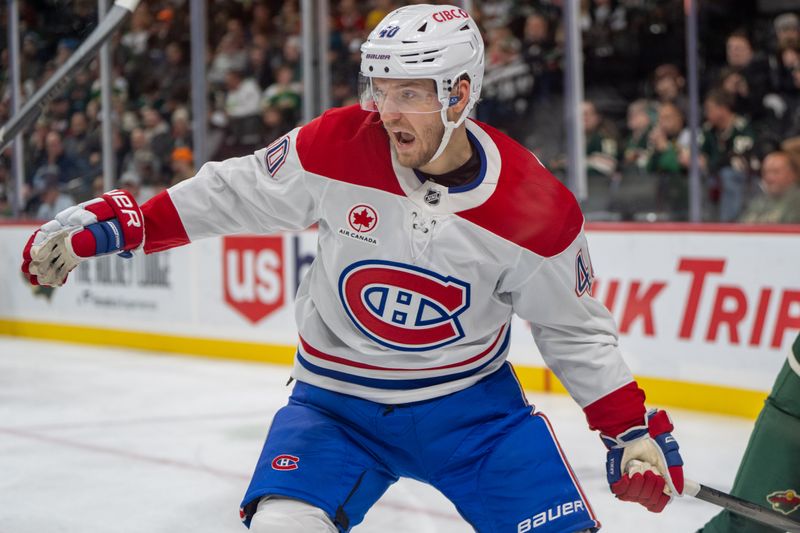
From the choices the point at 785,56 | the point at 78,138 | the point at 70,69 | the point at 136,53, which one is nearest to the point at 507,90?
the point at 785,56

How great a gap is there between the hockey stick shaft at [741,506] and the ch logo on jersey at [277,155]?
2.94 feet

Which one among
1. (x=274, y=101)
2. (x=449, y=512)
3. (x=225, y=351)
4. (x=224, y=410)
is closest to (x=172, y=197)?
(x=449, y=512)

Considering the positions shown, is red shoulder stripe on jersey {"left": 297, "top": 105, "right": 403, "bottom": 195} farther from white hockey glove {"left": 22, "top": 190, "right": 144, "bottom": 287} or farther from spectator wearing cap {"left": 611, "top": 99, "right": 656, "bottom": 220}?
spectator wearing cap {"left": 611, "top": 99, "right": 656, "bottom": 220}

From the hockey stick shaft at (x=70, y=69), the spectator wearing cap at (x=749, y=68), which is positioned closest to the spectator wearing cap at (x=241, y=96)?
the spectator wearing cap at (x=749, y=68)

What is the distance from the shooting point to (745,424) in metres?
4.10

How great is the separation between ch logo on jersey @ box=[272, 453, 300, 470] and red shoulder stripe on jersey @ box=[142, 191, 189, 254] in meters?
0.42

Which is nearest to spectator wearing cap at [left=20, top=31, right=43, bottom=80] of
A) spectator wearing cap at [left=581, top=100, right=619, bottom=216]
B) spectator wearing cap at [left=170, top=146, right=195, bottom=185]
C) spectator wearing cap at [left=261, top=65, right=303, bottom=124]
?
spectator wearing cap at [left=170, top=146, right=195, bottom=185]

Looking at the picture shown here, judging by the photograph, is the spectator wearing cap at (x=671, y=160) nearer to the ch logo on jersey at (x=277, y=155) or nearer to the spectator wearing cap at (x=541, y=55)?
the spectator wearing cap at (x=541, y=55)

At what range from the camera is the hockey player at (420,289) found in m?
1.82

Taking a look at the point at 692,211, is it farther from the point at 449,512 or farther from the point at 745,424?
the point at 449,512

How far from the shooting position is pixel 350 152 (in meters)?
1.89

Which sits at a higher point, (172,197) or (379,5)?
(379,5)

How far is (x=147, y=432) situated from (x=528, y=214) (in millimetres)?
2642

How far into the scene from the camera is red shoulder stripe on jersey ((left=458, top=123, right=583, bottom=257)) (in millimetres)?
1818
